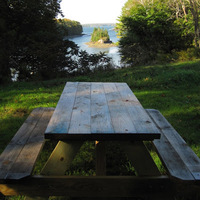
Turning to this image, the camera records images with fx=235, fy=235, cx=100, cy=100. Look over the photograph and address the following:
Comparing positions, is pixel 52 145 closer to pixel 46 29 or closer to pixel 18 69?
pixel 18 69

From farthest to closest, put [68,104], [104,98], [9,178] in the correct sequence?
1. [104,98]
2. [68,104]
3. [9,178]

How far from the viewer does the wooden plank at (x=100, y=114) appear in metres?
1.77

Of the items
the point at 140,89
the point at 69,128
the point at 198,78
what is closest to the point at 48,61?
the point at 140,89

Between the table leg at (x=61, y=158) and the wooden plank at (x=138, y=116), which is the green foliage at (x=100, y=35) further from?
the table leg at (x=61, y=158)

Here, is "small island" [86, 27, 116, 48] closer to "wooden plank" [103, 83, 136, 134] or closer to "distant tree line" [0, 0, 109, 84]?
"distant tree line" [0, 0, 109, 84]

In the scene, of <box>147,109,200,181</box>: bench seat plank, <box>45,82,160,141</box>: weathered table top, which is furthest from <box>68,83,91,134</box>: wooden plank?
<box>147,109,200,181</box>: bench seat plank

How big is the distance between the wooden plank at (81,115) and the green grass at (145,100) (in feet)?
2.80

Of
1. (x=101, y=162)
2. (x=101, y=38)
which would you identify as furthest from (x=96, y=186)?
(x=101, y=38)

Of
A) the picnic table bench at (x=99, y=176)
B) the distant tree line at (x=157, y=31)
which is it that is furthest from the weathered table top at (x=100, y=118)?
the distant tree line at (x=157, y=31)

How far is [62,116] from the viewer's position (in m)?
2.05

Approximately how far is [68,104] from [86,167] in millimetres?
945

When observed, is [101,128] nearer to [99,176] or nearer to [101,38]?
[99,176]

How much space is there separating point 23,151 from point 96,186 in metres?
0.77

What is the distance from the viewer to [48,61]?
10.9 m
